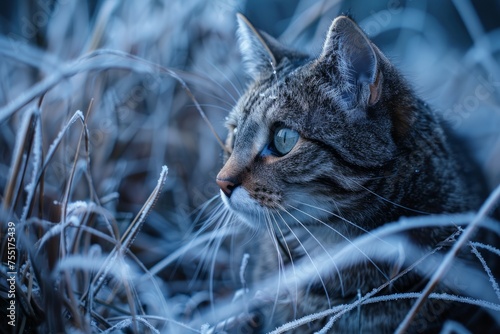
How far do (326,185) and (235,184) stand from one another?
175 millimetres

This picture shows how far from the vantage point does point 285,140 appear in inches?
35.6

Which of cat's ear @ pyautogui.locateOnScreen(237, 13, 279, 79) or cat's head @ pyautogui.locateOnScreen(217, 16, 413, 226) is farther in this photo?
cat's ear @ pyautogui.locateOnScreen(237, 13, 279, 79)

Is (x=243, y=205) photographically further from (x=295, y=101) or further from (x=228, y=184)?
(x=295, y=101)

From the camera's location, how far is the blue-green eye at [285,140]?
899 mm

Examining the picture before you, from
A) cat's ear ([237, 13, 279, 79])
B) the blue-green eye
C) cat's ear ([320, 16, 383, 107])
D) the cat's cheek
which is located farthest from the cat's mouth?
cat's ear ([237, 13, 279, 79])

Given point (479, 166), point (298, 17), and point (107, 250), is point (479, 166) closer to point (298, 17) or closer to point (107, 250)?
point (298, 17)

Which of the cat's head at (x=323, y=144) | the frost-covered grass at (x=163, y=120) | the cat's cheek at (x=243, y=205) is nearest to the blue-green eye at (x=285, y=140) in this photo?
the cat's head at (x=323, y=144)

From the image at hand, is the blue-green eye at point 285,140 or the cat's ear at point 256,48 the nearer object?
the blue-green eye at point 285,140

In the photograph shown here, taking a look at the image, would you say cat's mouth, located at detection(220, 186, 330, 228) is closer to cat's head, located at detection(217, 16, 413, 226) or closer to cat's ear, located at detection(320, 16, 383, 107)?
cat's head, located at detection(217, 16, 413, 226)

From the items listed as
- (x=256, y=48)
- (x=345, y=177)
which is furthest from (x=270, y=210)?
(x=256, y=48)

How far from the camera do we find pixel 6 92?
1416 millimetres

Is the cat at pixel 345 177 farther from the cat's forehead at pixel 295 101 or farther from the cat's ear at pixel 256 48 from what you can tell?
the cat's ear at pixel 256 48

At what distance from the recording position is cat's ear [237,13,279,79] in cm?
111

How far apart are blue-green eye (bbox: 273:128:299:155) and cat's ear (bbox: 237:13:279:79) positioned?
0.23m
